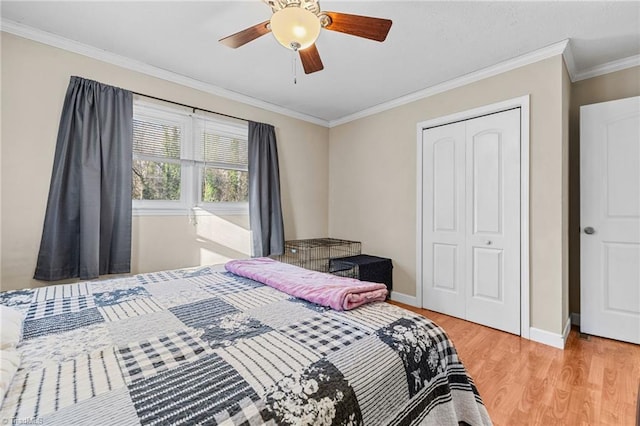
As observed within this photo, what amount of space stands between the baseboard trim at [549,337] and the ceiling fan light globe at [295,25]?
2.92 meters

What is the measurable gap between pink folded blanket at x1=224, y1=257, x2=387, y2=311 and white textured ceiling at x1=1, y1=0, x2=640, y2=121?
5.93 ft

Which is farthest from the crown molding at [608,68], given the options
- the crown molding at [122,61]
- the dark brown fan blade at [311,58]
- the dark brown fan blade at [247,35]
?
the crown molding at [122,61]

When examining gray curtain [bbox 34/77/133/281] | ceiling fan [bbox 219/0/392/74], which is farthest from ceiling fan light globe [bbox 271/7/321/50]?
gray curtain [bbox 34/77/133/281]

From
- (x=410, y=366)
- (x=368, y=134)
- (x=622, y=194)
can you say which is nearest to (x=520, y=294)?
(x=622, y=194)

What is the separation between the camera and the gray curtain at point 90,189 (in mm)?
2244

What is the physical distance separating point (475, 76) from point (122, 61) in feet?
11.0

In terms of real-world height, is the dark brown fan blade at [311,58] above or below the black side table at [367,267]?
above

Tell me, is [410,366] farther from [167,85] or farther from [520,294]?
[167,85]

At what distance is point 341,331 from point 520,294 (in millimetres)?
2268

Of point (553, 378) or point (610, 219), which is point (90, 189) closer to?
point (553, 378)

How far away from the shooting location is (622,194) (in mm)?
2445

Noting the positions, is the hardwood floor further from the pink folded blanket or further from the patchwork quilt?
the pink folded blanket

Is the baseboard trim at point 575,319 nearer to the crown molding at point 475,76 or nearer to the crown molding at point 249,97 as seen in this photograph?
the crown molding at point 249,97

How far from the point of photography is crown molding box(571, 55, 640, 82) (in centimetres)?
249
